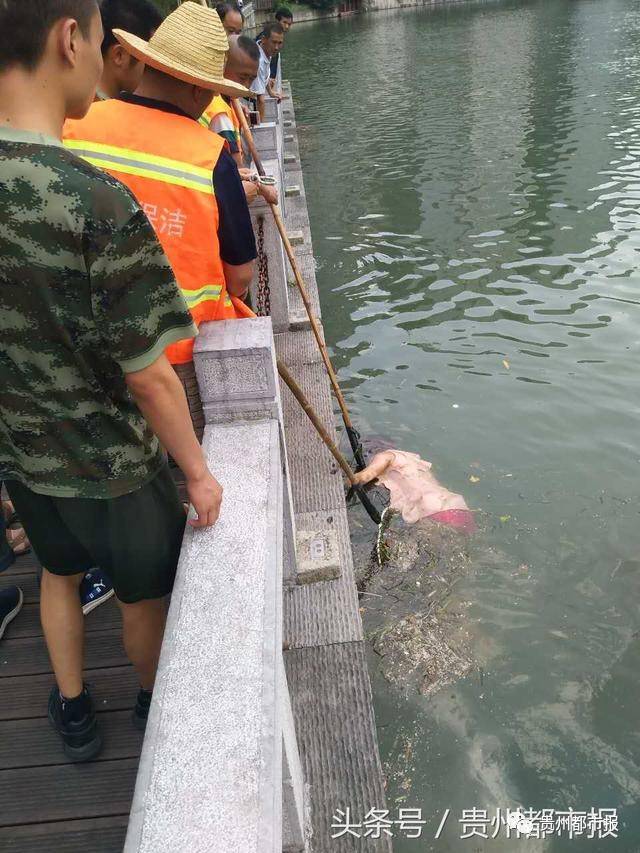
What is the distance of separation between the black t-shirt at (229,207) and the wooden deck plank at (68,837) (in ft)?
7.07

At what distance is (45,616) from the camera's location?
2283 millimetres

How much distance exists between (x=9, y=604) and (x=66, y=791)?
104 cm

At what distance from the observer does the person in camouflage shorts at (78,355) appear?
1.51 meters

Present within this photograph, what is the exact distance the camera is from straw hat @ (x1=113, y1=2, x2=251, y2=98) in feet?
8.02

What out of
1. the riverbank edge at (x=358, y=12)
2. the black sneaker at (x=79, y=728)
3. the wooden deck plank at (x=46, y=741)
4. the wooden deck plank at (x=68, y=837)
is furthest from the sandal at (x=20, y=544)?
the riverbank edge at (x=358, y=12)

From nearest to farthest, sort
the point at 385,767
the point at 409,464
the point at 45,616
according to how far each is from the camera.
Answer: the point at 45,616, the point at 385,767, the point at 409,464

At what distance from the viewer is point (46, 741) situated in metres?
2.69

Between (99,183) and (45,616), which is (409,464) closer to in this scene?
(45,616)

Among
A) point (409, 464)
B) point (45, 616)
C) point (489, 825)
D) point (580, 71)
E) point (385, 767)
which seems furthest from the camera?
point (580, 71)

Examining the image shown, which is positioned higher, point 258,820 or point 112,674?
point 258,820

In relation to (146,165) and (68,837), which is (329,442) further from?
(68,837)

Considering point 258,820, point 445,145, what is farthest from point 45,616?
point 445,145

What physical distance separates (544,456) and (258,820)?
5.16 m

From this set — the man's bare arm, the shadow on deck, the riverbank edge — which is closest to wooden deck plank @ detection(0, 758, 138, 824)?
the shadow on deck
